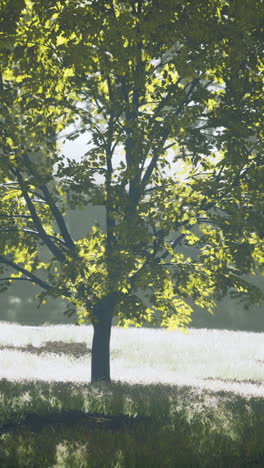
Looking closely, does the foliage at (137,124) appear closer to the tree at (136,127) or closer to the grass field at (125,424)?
the tree at (136,127)

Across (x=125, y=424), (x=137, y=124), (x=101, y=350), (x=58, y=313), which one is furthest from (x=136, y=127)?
(x=58, y=313)

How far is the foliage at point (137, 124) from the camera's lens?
1138 cm

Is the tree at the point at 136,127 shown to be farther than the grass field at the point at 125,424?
Yes

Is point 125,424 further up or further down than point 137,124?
further down

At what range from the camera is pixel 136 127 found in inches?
481

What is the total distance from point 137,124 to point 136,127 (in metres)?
0.44

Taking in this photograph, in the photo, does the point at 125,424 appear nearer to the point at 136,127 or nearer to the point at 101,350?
the point at 136,127

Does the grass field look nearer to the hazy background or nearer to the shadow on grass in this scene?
the shadow on grass

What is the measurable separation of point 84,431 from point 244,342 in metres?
18.9

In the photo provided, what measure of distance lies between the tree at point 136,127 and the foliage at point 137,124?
31 mm

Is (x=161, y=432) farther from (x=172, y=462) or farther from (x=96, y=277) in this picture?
(x=96, y=277)

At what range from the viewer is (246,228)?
12.5 m

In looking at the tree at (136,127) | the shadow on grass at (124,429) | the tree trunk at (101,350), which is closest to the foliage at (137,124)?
the tree at (136,127)

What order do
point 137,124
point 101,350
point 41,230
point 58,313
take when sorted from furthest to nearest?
point 58,313, point 101,350, point 41,230, point 137,124
